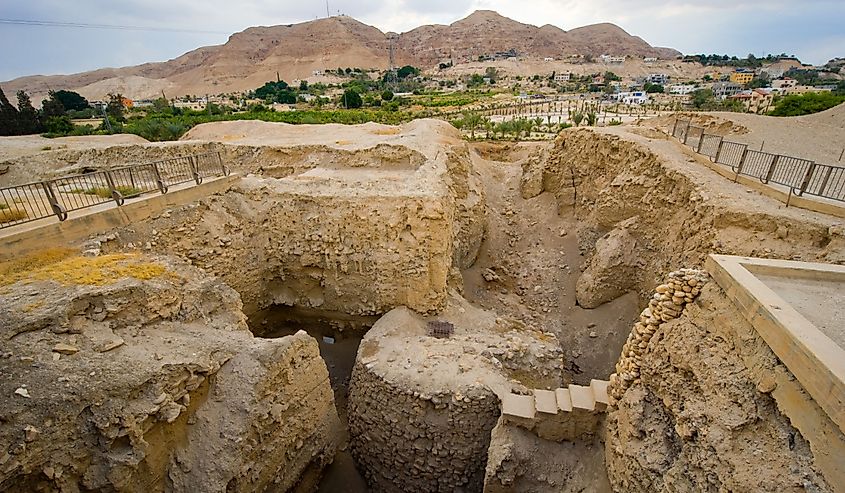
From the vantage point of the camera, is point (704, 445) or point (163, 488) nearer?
point (704, 445)

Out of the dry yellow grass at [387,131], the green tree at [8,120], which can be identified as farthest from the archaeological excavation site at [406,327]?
the green tree at [8,120]

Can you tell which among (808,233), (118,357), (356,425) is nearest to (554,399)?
(356,425)

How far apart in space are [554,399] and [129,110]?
53.6 metres

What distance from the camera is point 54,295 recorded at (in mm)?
5535

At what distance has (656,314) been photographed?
17.6 ft

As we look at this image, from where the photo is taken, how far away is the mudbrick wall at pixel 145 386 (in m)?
4.67

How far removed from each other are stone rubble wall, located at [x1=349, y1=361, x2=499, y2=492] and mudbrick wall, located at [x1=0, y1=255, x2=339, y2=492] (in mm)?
1062

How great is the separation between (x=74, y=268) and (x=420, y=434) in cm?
635

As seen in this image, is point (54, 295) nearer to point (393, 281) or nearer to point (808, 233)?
point (393, 281)

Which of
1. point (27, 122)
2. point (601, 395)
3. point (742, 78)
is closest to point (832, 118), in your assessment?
point (601, 395)

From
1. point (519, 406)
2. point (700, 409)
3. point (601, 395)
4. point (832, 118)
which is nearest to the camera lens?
point (700, 409)

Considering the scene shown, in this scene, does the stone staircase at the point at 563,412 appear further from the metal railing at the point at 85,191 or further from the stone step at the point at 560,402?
the metal railing at the point at 85,191

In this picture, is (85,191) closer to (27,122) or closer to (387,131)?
(387,131)

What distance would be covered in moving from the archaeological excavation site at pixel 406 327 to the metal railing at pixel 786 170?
0.57ft
